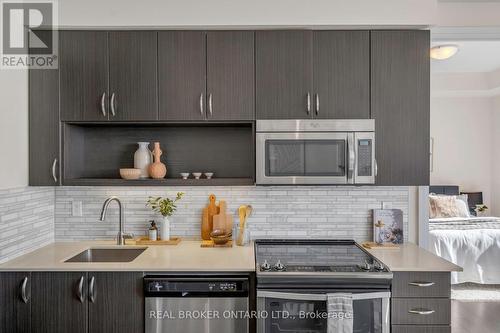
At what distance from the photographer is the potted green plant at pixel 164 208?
282 centimetres

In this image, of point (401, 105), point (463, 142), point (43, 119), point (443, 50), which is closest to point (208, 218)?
point (43, 119)

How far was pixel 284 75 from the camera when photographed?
8.41ft

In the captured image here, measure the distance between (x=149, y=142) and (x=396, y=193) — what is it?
1865 millimetres

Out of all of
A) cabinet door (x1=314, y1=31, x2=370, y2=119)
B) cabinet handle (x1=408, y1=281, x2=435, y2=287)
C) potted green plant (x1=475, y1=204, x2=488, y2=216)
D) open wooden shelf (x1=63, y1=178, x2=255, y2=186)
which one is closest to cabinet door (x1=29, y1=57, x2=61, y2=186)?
open wooden shelf (x1=63, y1=178, x2=255, y2=186)

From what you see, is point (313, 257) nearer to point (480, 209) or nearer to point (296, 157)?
point (296, 157)

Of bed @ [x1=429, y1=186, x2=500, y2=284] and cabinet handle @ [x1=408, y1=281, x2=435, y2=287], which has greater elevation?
cabinet handle @ [x1=408, y1=281, x2=435, y2=287]

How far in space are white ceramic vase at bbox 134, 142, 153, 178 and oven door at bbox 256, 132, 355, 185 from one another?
32.6 inches

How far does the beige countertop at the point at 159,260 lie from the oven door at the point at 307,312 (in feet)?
0.73

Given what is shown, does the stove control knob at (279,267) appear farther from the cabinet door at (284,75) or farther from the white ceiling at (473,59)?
the white ceiling at (473,59)

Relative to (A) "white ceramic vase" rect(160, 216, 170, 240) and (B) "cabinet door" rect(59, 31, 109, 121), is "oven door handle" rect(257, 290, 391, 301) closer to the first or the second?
(A) "white ceramic vase" rect(160, 216, 170, 240)

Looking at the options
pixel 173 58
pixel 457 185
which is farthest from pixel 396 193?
pixel 457 185

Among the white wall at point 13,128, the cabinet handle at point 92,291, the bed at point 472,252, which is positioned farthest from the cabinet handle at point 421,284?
the bed at point 472,252

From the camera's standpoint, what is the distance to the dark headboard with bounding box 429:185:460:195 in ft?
21.5

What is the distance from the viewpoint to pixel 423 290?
7.14 ft
